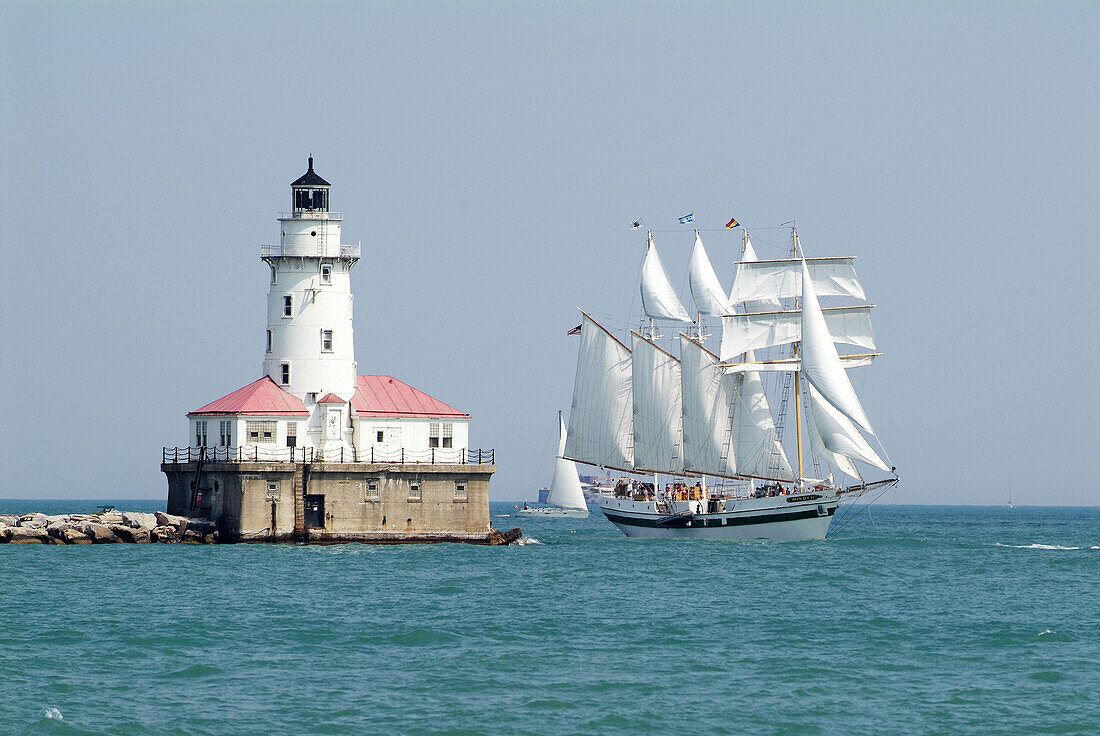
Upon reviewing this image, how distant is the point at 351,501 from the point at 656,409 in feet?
94.4

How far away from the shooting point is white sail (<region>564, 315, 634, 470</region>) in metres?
91.4

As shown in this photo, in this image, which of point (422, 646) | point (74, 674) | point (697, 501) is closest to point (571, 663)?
point (422, 646)

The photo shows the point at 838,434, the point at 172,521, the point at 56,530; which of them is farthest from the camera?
the point at 838,434

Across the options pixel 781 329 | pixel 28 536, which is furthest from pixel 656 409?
pixel 28 536

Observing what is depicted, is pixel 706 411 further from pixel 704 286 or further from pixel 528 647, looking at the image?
pixel 528 647

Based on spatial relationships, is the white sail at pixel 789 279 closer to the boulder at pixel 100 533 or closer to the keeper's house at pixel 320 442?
the keeper's house at pixel 320 442

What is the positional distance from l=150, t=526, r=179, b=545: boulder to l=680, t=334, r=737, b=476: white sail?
3321 centimetres

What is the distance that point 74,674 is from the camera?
113 ft

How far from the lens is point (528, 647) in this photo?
1523 inches

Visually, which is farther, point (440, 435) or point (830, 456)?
point (830, 456)

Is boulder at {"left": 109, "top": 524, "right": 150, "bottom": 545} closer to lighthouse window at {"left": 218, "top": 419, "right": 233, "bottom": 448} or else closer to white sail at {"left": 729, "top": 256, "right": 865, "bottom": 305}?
lighthouse window at {"left": 218, "top": 419, "right": 233, "bottom": 448}

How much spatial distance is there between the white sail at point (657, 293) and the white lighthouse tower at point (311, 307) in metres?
27.4

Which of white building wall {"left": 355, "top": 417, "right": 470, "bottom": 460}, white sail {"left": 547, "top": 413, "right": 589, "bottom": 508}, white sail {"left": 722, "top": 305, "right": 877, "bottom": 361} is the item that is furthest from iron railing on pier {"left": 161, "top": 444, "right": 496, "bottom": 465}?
white sail {"left": 547, "top": 413, "right": 589, "bottom": 508}

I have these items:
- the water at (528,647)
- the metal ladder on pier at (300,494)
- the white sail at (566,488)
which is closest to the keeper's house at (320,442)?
the metal ladder on pier at (300,494)
